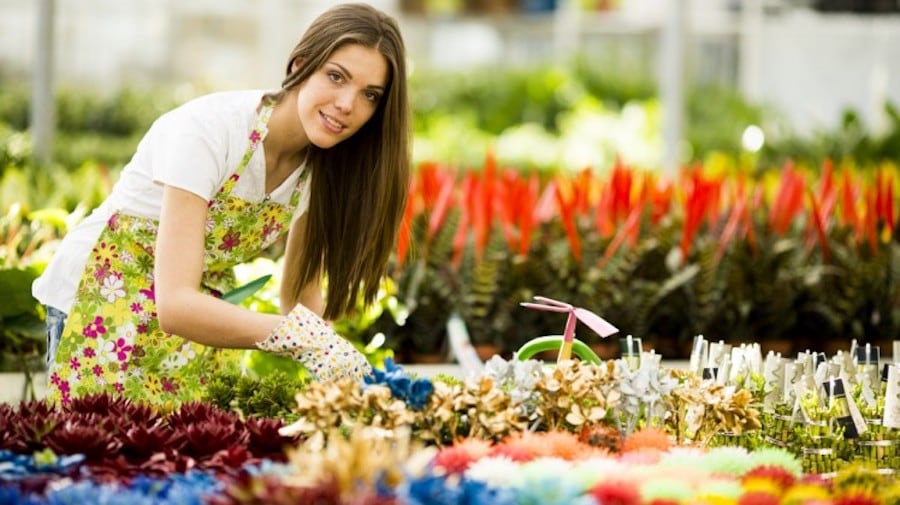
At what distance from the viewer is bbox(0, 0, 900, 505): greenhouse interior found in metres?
1.88

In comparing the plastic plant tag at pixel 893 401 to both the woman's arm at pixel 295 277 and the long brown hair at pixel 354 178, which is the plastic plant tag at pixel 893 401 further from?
the woman's arm at pixel 295 277

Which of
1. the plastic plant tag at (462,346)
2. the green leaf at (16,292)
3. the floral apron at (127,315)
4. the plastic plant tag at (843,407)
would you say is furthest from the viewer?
the green leaf at (16,292)

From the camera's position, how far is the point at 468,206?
4730 millimetres

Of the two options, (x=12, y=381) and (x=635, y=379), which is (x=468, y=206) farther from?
(x=635, y=379)

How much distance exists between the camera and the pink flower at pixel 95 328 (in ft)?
8.77

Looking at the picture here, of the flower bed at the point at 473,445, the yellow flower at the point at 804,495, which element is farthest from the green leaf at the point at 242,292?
the yellow flower at the point at 804,495

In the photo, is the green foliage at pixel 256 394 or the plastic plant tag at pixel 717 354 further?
the plastic plant tag at pixel 717 354

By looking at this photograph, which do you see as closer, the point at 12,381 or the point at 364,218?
the point at 364,218

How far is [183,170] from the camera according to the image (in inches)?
94.3

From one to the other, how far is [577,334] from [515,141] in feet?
19.1

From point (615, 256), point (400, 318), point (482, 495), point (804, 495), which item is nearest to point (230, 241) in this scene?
point (482, 495)

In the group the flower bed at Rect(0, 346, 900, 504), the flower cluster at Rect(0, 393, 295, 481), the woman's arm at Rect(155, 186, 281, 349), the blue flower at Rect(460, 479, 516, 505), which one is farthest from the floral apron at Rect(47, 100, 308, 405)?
the blue flower at Rect(460, 479, 516, 505)

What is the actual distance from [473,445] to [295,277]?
0.97 meters

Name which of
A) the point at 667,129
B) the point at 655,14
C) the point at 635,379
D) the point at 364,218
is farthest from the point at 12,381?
the point at 655,14
